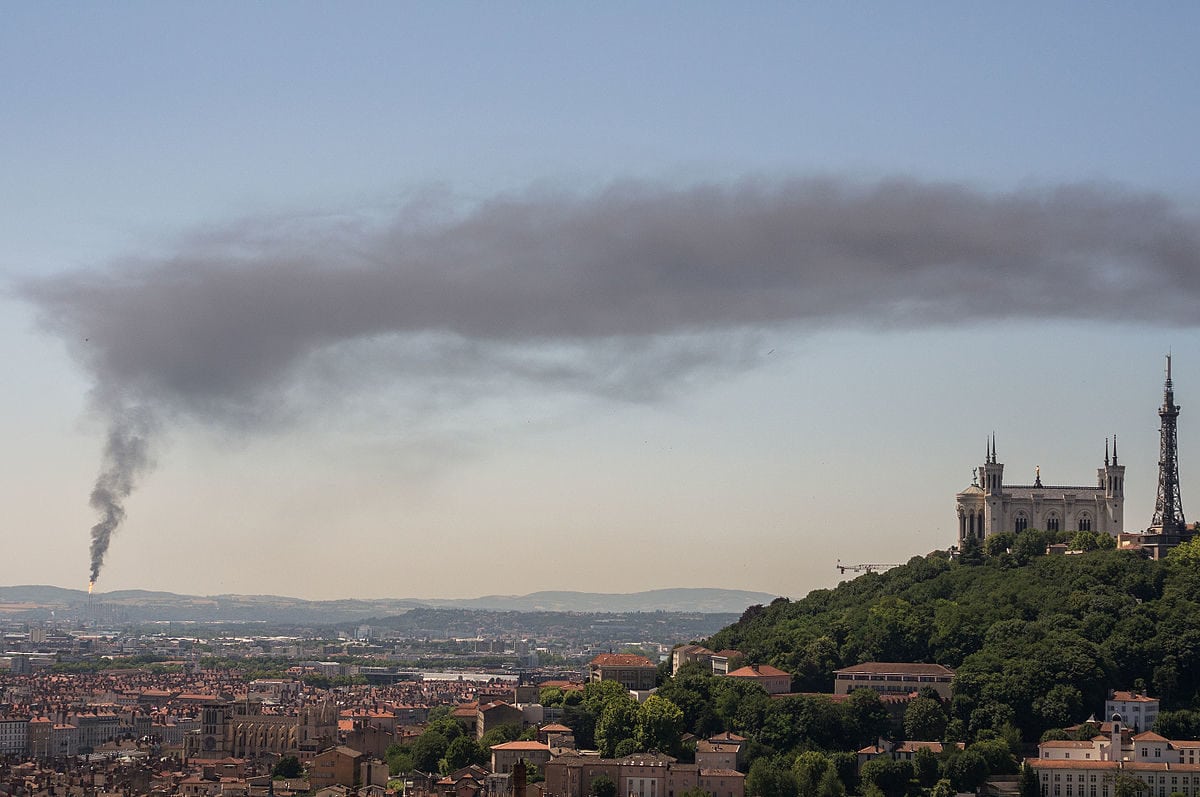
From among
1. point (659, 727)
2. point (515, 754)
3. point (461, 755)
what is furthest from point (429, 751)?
point (659, 727)

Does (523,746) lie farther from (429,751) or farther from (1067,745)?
(1067,745)

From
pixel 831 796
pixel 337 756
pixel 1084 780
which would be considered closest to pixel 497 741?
pixel 337 756

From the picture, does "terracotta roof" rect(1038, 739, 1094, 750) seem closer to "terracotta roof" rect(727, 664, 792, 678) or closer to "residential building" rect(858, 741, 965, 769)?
"residential building" rect(858, 741, 965, 769)

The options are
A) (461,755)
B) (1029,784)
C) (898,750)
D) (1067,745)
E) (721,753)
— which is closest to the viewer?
(1029,784)

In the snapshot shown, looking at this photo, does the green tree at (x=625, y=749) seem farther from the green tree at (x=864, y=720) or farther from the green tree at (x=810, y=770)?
the green tree at (x=864, y=720)

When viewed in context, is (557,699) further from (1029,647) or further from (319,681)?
(319,681)

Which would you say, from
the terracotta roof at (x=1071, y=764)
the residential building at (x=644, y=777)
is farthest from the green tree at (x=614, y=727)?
the terracotta roof at (x=1071, y=764)

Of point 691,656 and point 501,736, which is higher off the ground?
point 691,656
